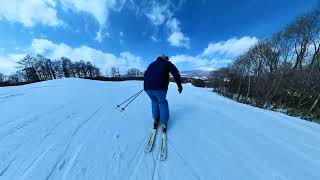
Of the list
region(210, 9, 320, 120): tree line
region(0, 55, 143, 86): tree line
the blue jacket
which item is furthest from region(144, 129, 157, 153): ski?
region(0, 55, 143, 86): tree line

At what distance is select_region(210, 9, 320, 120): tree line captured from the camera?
59.5ft

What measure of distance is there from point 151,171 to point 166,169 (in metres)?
0.22

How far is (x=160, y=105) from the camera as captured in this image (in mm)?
4324

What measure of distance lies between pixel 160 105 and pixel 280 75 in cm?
2193

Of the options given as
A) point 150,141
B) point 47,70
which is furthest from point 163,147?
point 47,70

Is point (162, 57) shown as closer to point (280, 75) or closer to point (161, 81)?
point (161, 81)

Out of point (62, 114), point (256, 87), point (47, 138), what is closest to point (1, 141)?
point (47, 138)

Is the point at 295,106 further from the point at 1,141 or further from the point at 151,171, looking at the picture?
the point at 1,141

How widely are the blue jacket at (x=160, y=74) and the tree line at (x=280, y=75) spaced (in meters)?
14.2

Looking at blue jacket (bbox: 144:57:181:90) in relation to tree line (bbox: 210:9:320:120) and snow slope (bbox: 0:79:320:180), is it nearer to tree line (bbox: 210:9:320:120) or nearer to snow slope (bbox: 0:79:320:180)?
snow slope (bbox: 0:79:320:180)

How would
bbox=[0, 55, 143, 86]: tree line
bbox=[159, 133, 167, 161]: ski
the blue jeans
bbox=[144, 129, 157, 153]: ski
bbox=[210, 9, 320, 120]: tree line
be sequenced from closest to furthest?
bbox=[159, 133, 167, 161]: ski, bbox=[144, 129, 157, 153]: ski, the blue jeans, bbox=[210, 9, 320, 120]: tree line, bbox=[0, 55, 143, 86]: tree line

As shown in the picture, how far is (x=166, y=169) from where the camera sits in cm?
263

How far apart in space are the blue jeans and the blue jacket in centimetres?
12

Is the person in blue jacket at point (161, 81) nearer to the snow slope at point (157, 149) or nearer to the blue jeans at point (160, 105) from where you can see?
the blue jeans at point (160, 105)
